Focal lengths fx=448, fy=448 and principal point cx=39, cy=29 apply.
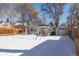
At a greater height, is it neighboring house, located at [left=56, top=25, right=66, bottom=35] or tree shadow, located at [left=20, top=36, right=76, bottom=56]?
neighboring house, located at [left=56, top=25, right=66, bottom=35]

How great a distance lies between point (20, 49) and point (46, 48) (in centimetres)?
22

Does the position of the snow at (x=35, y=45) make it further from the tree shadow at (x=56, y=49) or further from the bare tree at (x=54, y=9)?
the bare tree at (x=54, y=9)

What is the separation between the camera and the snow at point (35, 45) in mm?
3701

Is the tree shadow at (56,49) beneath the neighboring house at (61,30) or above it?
beneath

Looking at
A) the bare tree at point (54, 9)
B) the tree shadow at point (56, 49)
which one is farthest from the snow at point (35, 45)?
the bare tree at point (54, 9)

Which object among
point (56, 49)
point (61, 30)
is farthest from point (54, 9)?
point (56, 49)

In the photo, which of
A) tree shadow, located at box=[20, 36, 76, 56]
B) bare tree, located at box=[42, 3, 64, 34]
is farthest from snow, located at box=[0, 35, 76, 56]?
bare tree, located at box=[42, 3, 64, 34]

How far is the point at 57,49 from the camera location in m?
3.71

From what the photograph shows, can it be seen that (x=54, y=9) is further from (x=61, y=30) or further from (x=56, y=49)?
(x=56, y=49)

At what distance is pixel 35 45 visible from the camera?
3732 mm

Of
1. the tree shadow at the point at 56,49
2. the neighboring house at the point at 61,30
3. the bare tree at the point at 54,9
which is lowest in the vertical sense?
the tree shadow at the point at 56,49

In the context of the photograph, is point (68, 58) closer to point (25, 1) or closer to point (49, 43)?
point (49, 43)

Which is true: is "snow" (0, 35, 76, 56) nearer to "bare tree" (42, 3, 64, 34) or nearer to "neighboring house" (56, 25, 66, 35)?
"neighboring house" (56, 25, 66, 35)

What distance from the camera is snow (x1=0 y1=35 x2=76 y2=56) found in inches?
146
